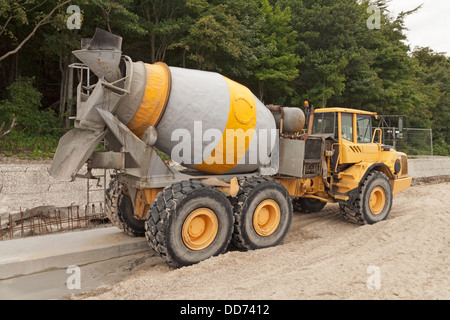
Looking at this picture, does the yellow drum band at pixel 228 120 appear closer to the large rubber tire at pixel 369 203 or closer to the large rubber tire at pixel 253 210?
the large rubber tire at pixel 253 210

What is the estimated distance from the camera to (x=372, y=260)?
494 centimetres

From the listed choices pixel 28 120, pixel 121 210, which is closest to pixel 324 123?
pixel 121 210

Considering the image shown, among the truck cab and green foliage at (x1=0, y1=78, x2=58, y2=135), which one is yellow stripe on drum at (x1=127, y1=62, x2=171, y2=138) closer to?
the truck cab

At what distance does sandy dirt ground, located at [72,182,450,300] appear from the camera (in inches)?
155

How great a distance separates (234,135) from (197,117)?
702 millimetres

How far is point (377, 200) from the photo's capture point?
7.98 m

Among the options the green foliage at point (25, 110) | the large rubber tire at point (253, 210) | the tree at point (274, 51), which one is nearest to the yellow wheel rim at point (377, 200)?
the large rubber tire at point (253, 210)

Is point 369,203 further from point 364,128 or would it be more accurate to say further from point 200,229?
point 200,229

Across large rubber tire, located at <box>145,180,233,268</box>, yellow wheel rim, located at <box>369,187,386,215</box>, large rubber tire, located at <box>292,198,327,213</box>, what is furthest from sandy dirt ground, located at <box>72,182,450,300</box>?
large rubber tire, located at <box>292,198,327,213</box>

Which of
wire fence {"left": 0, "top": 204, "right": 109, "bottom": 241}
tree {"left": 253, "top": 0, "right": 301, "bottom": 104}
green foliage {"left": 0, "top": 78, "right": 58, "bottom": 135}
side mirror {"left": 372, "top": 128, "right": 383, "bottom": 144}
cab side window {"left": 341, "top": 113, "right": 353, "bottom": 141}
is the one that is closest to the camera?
wire fence {"left": 0, "top": 204, "right": 109, "bottom": 241}

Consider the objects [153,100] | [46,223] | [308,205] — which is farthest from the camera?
[308,205]

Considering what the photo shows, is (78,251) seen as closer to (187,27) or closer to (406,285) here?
(406,285)

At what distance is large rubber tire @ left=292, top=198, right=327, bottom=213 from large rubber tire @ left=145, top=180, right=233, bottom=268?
4239 millimetres

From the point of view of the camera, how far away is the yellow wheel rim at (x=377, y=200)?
307 inches
